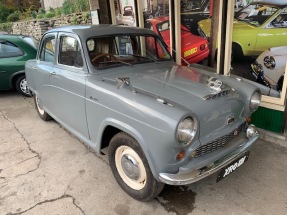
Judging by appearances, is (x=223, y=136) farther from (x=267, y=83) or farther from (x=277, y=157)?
(x=267, y=83)

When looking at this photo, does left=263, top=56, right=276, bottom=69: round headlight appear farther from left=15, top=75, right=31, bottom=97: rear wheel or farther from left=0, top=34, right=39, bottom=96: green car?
left=15, top=75, right=31, bottom=97: rear wheel

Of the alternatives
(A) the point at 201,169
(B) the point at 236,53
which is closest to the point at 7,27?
(B) the point at 236,53

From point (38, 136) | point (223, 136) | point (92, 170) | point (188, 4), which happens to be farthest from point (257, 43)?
point (38, 136)

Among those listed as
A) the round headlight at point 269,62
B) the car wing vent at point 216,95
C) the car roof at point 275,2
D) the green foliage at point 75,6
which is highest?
the green foliage at point 75,6

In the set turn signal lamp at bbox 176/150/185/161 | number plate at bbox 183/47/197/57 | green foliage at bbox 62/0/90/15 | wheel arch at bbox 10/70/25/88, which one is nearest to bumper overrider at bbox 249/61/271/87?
number plate at bbox 183/47/197/57

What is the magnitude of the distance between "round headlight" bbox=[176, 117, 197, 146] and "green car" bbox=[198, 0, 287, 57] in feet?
8.07

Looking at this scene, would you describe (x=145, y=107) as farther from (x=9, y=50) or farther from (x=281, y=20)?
(x=9, y=50)

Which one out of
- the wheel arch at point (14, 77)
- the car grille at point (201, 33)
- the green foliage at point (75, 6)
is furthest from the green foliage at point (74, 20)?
the car grille at point (201, 33)

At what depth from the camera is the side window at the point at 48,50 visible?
147 inches

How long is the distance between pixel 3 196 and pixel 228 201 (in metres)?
2.50

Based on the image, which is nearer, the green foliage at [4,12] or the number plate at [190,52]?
the number plate at [190,52]

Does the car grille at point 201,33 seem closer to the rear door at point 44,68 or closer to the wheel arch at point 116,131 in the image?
the rear door at point 44,68

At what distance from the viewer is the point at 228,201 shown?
2.64 metres

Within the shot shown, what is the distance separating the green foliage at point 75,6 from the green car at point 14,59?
228 inches
